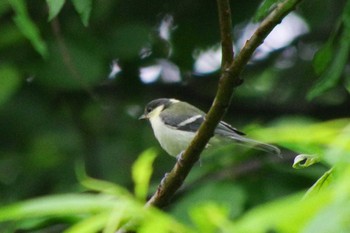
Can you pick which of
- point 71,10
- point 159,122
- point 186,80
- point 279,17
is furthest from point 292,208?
point 186,80

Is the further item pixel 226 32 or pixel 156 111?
pixel 156 111

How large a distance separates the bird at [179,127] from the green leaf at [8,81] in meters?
0.69

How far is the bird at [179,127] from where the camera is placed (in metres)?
3.96

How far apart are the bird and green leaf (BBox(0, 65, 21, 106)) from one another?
693mm

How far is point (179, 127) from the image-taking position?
14.1 ft

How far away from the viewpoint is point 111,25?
480cm

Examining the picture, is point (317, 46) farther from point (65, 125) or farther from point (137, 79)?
point (65, 125)

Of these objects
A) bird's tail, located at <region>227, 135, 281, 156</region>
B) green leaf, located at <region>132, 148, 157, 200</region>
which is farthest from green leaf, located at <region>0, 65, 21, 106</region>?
green leaf, located at <region>132, 148, 157, 200</region>

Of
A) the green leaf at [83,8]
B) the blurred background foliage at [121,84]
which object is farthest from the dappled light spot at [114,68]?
the green leaf at [83,8]

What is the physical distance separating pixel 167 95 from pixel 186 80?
136mm

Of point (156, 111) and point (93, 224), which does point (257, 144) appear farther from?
point (93, 224)

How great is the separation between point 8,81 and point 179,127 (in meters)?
0.83

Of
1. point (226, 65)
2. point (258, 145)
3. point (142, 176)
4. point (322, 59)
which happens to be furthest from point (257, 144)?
point (142, 176)

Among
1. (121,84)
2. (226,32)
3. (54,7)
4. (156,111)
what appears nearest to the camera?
(226,32)
